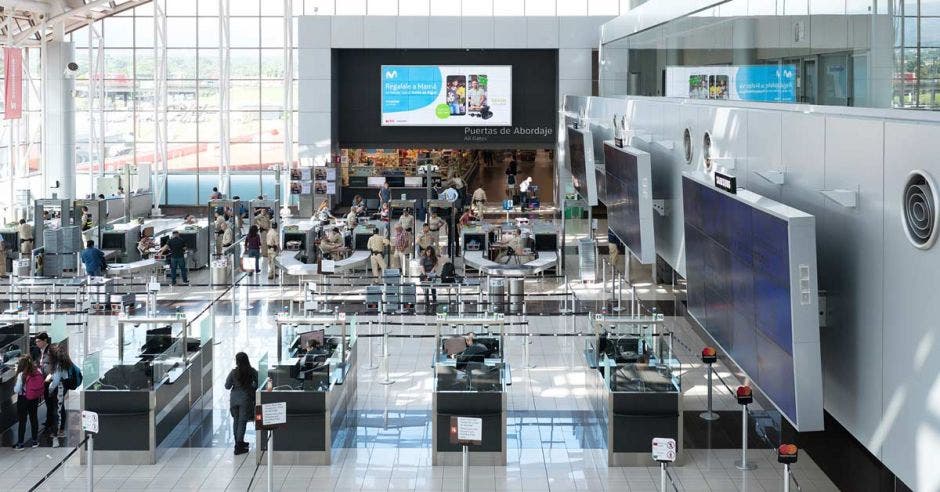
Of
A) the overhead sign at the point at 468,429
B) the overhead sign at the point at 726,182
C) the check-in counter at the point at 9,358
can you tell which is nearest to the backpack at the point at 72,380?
the check-in counter at the point at 9,358

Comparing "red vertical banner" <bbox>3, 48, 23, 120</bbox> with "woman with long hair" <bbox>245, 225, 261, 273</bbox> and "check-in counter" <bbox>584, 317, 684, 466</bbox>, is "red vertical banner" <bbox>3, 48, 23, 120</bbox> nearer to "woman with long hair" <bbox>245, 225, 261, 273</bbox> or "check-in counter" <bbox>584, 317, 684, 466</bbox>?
"woman with long hair" <bbox>245, 225, 261, 273</bbox>

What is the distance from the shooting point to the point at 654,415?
12.6 meters

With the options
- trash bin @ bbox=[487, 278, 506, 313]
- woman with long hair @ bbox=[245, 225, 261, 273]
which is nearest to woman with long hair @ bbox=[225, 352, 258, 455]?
trash bin @ bbox=[487, 278, 506, 313]

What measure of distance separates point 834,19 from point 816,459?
516cm

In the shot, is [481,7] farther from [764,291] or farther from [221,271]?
[764,291]

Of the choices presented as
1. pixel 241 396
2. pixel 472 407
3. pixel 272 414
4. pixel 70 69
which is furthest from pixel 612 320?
pixel 70 69

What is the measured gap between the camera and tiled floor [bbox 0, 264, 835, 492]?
12.0m

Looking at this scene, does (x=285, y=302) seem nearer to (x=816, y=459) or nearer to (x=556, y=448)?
(x=556, y=448)

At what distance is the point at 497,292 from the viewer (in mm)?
21906

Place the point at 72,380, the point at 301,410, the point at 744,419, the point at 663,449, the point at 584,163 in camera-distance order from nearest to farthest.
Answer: the point at 663,449 < the point at 744,419 < the point at 301,410 < the point at 72,380 < the point at 584,163

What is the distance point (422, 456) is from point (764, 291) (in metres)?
5.14

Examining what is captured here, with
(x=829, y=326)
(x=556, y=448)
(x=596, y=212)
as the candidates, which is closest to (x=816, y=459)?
(x=556, y=448)

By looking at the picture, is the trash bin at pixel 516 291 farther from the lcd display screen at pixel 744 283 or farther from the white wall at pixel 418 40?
the white wall at pixel 418 40

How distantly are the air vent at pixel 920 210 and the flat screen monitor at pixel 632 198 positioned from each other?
9.15m
